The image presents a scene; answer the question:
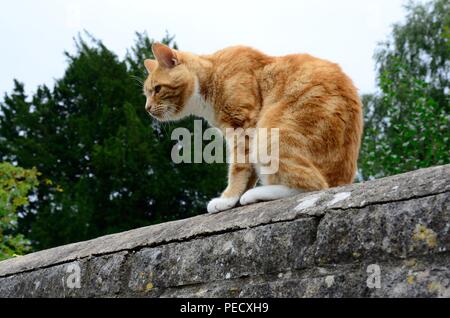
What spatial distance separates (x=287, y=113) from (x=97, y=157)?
1499 cm

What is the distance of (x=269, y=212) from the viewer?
2973 millimetres

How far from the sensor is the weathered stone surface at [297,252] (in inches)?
88.6

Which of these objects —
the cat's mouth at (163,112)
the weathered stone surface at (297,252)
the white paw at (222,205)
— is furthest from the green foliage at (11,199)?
the weathered stone surface at (297,252)

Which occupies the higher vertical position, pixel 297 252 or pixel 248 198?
pixel 248 198

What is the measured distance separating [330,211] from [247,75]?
1899mm

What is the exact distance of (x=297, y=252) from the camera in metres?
2.59

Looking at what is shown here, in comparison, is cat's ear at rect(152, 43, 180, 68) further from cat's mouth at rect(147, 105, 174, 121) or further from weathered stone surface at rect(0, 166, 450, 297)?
weathered stone surface at rect(0, 166, 450, 297)

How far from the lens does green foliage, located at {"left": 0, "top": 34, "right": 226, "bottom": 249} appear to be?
18219 millimetres

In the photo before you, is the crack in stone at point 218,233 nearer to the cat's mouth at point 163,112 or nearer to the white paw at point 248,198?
the white paw at point 248,198

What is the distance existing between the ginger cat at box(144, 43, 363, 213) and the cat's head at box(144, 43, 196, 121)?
265 mm

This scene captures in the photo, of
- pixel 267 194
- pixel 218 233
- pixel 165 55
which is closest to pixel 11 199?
pixel 165 55

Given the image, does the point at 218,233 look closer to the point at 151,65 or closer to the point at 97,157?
the point at 151,65
